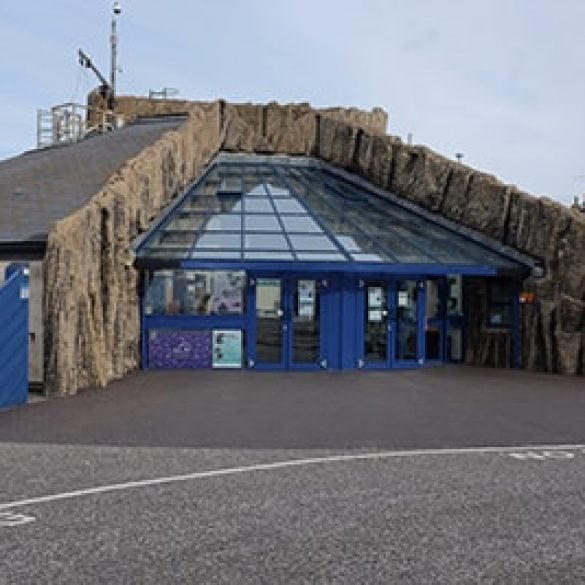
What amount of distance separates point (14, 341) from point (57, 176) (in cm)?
858

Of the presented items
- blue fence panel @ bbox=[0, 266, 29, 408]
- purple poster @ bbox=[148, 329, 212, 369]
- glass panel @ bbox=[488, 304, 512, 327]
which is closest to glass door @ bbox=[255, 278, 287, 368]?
purple poster @ bbox=[148, 329, 212, 369]

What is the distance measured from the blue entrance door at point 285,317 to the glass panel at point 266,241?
63cm

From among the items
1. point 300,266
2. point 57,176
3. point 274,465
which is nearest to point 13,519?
point 274,465

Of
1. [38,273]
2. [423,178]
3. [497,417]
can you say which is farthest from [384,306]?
[38,273]

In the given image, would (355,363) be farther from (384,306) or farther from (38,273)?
(38,273)

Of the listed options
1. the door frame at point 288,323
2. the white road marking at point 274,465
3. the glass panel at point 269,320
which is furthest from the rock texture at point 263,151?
the white road marking at point 274,465

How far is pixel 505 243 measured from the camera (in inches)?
723

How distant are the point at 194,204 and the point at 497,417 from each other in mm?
9812

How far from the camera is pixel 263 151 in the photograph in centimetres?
2234

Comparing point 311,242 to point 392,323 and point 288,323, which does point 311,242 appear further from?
point 392,323

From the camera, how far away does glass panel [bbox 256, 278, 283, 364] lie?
1647 centimetres

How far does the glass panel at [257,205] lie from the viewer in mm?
18484

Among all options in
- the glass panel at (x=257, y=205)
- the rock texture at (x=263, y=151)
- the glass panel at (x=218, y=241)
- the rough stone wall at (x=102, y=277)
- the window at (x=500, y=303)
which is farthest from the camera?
the glass panel at (x=257, y=205)

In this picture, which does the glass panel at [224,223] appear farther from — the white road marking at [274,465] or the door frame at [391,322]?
the white road marking at [274,465]
